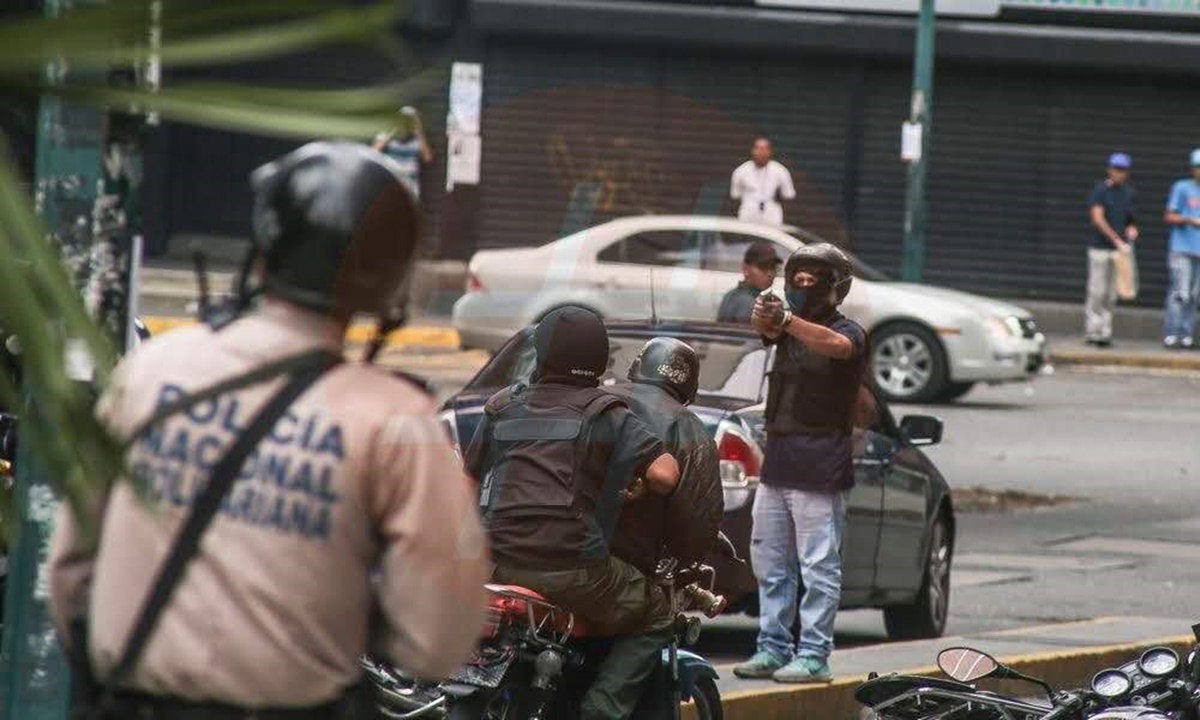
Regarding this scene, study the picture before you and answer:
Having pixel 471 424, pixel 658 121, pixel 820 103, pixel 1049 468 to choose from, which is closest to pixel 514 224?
pixel 658 121

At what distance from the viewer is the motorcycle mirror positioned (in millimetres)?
6402

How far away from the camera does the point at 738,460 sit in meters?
9.75

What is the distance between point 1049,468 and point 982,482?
1.06m

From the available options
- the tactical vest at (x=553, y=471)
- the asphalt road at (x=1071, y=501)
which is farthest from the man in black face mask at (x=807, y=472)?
the tactical vest at (x=553, y=471)

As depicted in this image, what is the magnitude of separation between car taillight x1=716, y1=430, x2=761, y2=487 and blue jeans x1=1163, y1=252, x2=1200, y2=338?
16.1 meters

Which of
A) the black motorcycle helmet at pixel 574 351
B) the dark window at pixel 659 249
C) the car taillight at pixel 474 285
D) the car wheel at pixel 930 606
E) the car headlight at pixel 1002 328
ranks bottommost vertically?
the car wheel at pixel 930 606

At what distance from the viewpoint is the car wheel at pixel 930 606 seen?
1098cm

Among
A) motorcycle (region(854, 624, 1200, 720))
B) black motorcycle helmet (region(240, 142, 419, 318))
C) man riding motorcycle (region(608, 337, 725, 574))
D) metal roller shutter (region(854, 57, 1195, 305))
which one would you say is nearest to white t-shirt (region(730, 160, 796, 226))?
metal roller shutter (region(854, 57, 1195, 305))

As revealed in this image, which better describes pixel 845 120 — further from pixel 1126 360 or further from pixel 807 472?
pixel 807 472

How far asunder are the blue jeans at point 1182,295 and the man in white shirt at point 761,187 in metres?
4.07

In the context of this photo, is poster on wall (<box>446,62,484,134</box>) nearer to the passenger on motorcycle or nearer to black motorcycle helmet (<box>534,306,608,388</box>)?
the passenger on motorcycle

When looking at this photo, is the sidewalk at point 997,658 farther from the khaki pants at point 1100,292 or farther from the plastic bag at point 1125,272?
the khaki pants at point 1100,292

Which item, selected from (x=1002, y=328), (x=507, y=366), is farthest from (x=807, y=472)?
(x=1002, y=328)

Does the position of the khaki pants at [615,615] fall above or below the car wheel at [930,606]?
above
